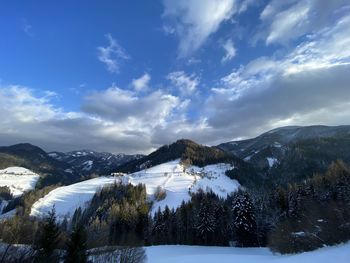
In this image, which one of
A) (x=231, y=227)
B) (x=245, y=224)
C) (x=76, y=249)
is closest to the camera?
(x=76, y=249)

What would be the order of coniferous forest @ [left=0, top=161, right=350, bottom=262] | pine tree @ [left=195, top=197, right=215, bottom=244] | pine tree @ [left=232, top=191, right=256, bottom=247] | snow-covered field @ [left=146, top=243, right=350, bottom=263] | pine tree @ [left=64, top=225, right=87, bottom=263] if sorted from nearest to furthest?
pine tree @ [left=64, top=225, right=87, bottom=263]
snow-covered field @ [left=146, top=243, right=350, bottom=263]
coniferous forest @ [left=0, top=161, right=350, bottom=262]
pine tree @ [left=232, top=191, right=256, bottom=247]
pine tree @ [left=195, top=197, right=215, bottom=244]

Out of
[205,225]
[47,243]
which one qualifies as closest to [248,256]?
[47,243]

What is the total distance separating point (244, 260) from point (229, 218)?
48.4m

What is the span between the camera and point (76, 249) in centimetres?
3356

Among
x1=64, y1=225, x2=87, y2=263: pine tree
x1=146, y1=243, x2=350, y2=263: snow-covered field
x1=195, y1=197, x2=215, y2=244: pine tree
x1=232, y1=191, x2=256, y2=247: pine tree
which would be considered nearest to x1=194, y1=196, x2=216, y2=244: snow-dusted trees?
x1=195, y1=197, x2=215, y2=244: pine tree

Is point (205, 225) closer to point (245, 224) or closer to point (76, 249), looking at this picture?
point (245, 224)

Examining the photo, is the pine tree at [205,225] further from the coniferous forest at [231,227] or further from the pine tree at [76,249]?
the pine tree at [76,249]

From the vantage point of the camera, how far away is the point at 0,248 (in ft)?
140

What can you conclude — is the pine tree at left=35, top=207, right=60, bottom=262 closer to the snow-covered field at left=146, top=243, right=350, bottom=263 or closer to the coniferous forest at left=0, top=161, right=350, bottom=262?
the coniferous forest at left=0, top=161, right=350, bottom=262

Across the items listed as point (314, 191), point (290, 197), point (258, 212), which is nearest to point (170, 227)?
point (258, 212)

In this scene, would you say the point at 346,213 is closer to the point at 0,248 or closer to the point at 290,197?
the point at 290,197

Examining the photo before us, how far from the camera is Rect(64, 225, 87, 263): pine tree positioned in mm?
32844

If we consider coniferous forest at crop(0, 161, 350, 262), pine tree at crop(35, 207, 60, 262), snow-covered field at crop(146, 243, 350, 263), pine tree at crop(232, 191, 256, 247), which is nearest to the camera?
pine tree at crop(35, 207, 60, 262)

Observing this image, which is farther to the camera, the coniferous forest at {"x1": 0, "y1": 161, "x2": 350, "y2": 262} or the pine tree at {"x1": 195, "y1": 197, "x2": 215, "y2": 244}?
the pine tree at {"x1": 195, "y1": 197, "x2": 215, "y2": 244}
